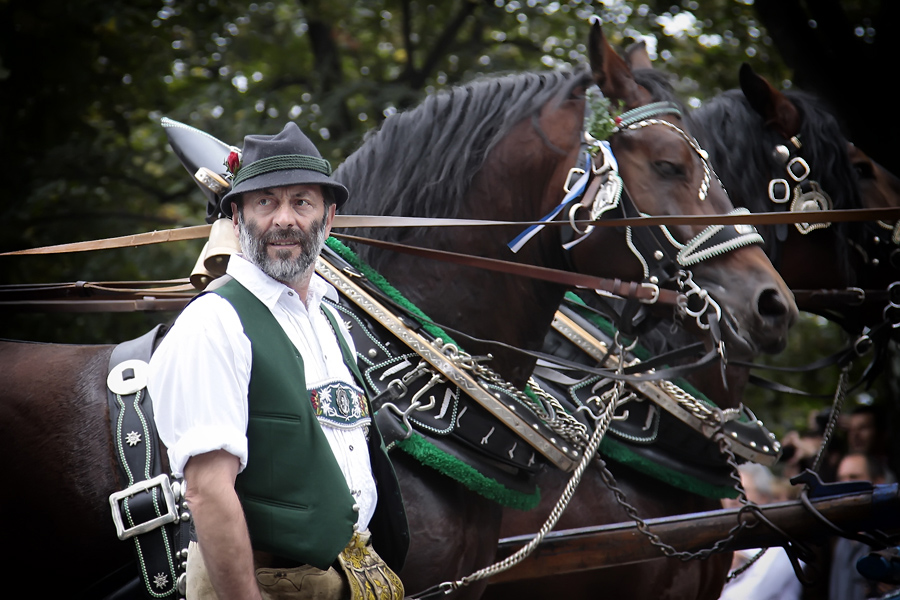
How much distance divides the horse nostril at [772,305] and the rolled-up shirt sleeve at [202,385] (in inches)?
59.9

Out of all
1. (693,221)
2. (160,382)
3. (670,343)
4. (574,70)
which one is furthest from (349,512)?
(670,343)

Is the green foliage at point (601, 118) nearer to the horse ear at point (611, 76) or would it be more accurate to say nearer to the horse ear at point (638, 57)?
the horse ear at point (611, 76)

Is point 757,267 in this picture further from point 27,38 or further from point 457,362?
point 27,38

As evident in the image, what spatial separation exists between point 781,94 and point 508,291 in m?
1.82

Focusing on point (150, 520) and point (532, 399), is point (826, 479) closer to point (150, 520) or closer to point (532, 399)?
point (532, 399)

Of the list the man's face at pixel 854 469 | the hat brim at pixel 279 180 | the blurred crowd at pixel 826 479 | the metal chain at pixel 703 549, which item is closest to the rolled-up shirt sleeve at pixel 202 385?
the hat brim at pixel 279 180

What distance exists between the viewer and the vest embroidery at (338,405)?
6.54 ft

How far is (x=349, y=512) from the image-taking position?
188 centimetres

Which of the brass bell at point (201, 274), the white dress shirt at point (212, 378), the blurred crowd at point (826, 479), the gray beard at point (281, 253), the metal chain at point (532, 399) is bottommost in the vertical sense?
the blurred crowd at point (826, 479)

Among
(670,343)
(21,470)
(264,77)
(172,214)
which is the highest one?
(21,470)

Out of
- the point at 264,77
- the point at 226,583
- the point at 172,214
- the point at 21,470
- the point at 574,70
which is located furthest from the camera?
the point at 172,214

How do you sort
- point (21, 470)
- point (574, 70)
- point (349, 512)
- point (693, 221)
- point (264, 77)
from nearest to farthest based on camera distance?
1. point (349, 512)
2. point (21, 470)
3. point (693, 221)
4. point (574, 70)
5. point (264, 77)

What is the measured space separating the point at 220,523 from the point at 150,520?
25.2 inches

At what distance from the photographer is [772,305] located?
2.63 m
